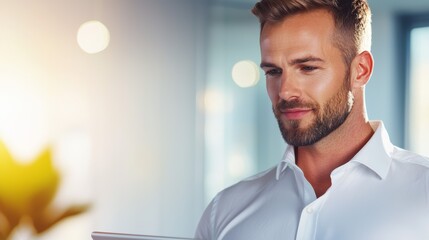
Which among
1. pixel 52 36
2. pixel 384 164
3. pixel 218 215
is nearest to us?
pixel 384 164

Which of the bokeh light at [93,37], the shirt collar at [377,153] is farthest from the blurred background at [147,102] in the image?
the shirt collar at [377,153]

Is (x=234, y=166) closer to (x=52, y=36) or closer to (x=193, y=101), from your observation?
(x=193, y=101)

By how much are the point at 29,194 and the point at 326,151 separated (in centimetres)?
203

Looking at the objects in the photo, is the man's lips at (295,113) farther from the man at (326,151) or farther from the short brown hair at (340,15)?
the short brown hair at (340,15)

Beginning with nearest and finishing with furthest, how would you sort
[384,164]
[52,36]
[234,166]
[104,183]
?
[384,164] → [52,36] → [104,183] → [234,166]

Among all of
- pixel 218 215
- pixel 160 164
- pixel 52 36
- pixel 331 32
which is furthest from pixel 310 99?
pixel 160 164

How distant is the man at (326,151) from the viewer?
1.27 m

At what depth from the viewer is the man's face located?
1305mm

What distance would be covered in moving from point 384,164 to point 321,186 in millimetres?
147

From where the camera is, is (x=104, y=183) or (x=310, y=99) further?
(x=104, y=183)

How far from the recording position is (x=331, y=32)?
138cm

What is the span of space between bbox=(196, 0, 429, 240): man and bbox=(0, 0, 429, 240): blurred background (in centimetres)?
183

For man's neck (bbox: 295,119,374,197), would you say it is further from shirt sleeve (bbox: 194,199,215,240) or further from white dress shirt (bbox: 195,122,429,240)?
shirt sleeve (bbox: 194,199,215,240)

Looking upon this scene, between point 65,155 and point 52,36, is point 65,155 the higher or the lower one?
the lower one
